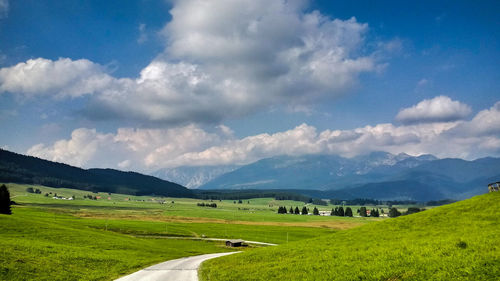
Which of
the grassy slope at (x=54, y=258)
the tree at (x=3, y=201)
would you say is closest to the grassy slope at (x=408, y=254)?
the grassy slope at (x=54, y=258)

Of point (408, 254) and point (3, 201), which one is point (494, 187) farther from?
point (3, 201)

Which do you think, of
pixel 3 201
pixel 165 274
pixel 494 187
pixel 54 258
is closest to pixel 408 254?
pixel 165 274

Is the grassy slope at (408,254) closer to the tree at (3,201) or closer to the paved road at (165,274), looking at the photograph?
the paved road at (165,274)

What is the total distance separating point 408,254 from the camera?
1082 inches

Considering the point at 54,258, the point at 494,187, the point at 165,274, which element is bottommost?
the point at 165,274

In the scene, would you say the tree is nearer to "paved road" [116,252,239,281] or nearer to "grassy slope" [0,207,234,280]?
"grassy slope" [0,207,234,280]

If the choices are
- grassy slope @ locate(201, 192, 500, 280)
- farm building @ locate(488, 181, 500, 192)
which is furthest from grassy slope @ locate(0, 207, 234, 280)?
farm building @ locate(488, 181, 500, 192)

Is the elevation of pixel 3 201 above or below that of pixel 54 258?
above

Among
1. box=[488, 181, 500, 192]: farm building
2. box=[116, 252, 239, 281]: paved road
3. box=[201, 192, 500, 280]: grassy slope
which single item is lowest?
box=[116, 252, 239, 281]: paved road

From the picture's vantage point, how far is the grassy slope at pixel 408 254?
21.8 meters

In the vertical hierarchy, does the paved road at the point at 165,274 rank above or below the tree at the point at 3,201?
below

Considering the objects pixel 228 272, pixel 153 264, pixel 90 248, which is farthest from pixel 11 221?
pixel 228 272

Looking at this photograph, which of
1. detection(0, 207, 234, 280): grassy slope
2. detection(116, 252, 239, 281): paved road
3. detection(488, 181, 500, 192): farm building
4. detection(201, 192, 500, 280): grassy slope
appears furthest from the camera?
detection(488, 181, 500, 192): farm building

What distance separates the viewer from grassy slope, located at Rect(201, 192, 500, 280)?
21.8 meters
